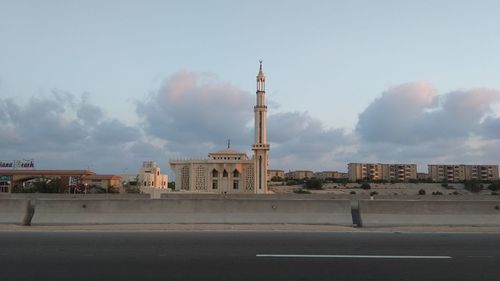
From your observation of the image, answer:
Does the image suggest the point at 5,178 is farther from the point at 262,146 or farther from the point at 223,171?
the point at 262,146

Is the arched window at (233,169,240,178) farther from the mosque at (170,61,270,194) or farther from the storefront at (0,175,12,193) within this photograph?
the storefront at (0,175,12,193)

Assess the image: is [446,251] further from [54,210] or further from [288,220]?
[54,210]

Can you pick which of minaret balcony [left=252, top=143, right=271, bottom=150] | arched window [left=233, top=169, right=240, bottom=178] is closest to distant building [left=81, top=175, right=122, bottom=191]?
arched window [left=233, top=169, right=240, bottom=178]

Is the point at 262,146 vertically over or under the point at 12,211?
over

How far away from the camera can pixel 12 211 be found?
18094mm

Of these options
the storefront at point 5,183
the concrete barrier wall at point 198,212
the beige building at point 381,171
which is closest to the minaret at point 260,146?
the storefront at point 5,183

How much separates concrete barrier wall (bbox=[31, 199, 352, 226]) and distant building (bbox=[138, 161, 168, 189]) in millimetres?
71431

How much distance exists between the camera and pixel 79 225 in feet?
58.6

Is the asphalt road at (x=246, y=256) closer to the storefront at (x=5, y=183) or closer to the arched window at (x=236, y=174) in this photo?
the storefront at (x=5, y=183)

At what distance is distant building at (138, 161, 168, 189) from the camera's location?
92.4 m

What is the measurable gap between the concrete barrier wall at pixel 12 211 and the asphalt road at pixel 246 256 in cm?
247

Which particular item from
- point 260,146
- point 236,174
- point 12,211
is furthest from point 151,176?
point 12,211

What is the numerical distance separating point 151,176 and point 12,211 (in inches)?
3031

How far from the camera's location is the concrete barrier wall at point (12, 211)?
59.0 ft
